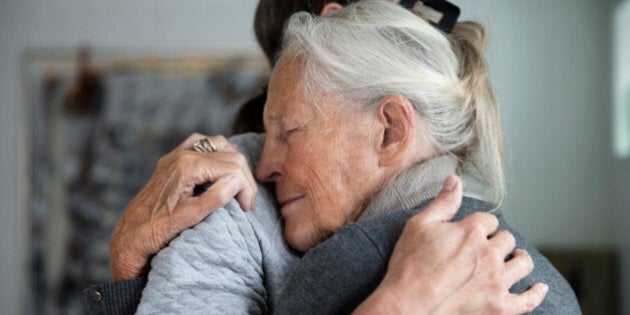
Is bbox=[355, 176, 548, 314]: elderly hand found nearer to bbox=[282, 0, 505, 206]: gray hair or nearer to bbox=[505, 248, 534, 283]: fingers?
bbox=[505, 248, 534, 283]: fingers

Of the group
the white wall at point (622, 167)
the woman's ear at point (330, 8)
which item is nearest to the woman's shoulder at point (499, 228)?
the woman's ear at point (330, 8)

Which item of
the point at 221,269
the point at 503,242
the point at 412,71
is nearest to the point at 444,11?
the point at 412,71

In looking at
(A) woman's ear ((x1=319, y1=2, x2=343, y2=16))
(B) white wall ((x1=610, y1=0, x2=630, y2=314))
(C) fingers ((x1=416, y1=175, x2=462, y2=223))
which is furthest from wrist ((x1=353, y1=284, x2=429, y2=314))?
(B) white wall ((x1=610, y1=0, x2=630, y2=314))

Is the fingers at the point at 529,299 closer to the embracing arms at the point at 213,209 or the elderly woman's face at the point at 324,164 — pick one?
the embracing arms at the point at 213,209

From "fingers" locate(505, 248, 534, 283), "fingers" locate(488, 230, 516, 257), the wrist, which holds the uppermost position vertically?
"fingers" locate(488, 230, 516, 257)

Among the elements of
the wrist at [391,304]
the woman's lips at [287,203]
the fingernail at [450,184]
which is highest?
the fingernail at [450,184]

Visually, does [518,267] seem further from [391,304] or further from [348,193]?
[348,193]

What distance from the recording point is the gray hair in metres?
1.11

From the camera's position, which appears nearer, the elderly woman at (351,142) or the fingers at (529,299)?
the fingers at (529,299)

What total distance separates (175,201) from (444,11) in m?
0.60

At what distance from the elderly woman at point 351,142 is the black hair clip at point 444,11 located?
26 millimetres

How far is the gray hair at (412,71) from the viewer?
3.64 ft

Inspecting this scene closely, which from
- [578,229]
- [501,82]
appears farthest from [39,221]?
[578,229]

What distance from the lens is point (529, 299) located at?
85cm
